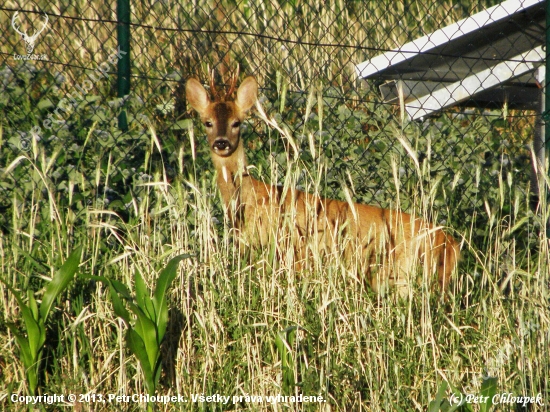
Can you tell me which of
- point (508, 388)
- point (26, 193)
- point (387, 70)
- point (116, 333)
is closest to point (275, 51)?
point (387, 70)

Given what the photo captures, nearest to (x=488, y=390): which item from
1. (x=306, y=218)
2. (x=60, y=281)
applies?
(x=306, y=218)

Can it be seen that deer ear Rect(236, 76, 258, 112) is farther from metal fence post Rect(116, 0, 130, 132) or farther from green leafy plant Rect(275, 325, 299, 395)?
green leafy plant Rect(275, 325, 299, 395)

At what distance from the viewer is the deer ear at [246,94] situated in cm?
508

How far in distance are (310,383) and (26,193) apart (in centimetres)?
230

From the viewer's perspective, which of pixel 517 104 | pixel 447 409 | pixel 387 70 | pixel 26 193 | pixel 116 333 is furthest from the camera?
pixel 517 104

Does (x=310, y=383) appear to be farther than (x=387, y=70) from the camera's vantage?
No

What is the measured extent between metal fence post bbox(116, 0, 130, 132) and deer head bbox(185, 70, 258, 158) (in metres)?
0.42

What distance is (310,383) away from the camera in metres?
3.10

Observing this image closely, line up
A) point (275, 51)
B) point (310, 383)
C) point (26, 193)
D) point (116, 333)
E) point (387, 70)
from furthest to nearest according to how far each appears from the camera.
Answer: point (275, 51), point (387, 70), point (26, 193), point (116, 333), point (310, 383)

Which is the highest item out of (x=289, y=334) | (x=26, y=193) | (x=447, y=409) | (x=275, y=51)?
(x=275, y=51)

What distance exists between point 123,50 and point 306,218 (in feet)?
6.47

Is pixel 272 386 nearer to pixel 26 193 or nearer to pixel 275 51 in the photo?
pixel 26 193

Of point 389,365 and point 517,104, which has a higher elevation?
point 517,104

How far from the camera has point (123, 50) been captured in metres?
5.05
